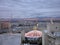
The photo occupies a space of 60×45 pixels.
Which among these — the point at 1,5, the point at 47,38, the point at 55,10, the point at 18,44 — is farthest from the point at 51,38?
the point at 1,5

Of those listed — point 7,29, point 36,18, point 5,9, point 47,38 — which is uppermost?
point 5,9

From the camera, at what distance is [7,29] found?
74.2 inches

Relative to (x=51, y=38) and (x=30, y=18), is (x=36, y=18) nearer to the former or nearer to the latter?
(x=30, y=18)

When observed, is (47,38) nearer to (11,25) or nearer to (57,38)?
(57,38)

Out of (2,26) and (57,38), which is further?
(57,38)

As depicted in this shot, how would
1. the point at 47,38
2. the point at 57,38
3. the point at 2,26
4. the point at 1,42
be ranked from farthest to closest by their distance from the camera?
the point at 47,38
the point at 57,38
the point at 2,26
the point at 1,42

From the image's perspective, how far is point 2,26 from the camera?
183cm

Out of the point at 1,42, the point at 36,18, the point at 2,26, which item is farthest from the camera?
the point at 36,18

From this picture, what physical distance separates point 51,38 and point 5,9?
91cm

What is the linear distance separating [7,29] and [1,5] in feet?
1.14

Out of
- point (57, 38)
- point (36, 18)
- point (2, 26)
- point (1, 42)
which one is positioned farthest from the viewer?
point (57, 38)

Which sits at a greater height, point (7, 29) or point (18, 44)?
point (7, 29)

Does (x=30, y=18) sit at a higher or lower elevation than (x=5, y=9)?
lower

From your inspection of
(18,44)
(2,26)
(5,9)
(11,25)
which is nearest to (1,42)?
(18,44)
